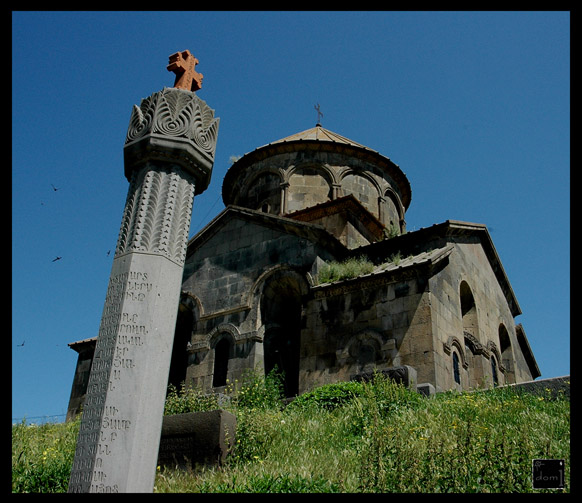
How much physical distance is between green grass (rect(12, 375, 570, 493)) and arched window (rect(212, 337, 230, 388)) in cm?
357

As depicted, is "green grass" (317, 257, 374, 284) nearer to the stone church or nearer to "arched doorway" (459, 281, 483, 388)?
the stone church

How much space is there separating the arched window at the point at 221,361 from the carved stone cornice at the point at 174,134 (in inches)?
273

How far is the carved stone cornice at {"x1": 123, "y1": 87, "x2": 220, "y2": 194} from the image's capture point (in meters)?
5.13

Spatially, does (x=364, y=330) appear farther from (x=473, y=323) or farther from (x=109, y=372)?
(x=109, y=372)

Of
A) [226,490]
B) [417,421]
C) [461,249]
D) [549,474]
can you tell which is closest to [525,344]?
[461,249]

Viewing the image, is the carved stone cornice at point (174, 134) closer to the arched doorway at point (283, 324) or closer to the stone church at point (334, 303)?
the stone church at point (334, 303)

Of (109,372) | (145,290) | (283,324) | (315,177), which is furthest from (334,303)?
(109,372)

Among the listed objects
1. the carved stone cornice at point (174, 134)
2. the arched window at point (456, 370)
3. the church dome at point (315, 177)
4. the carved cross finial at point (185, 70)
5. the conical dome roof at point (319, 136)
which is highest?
the conical dome roof at point (319, 136)

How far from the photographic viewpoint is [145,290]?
4.56m

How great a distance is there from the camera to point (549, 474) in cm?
441

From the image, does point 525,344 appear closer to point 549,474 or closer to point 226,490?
point 549,474

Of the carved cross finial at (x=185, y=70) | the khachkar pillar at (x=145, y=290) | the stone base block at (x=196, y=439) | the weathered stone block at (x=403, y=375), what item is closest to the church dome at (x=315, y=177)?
the weathered stone block at (x=403, y=375)

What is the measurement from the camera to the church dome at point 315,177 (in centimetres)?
1608
